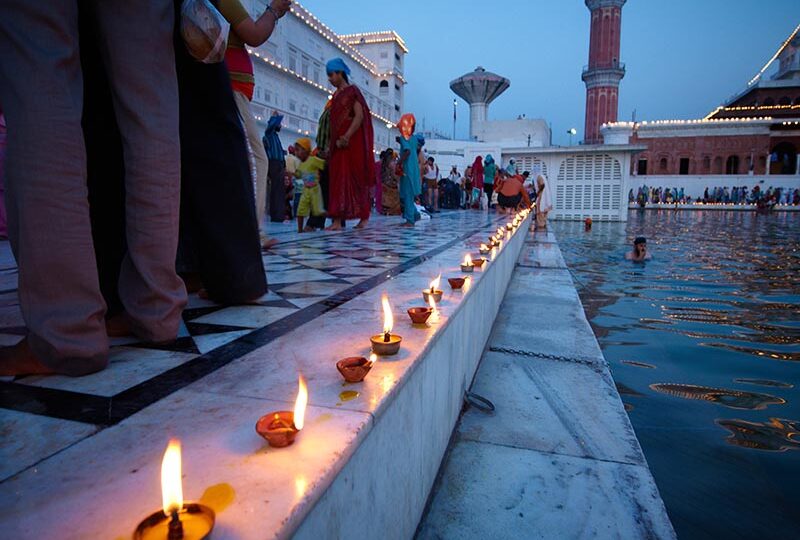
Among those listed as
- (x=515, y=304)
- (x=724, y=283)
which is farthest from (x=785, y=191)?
(x=515, y=304)

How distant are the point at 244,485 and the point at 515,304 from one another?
3128 mm

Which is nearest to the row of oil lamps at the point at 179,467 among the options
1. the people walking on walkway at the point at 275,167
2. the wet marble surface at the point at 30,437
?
the wet marble surface at the point at 30,437

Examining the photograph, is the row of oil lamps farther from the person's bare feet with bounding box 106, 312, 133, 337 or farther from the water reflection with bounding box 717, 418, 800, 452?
the water reflection with bounding box 717, 418, 800, 452

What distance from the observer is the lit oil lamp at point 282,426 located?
2.40 feet

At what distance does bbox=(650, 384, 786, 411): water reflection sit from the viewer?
1.92 meters

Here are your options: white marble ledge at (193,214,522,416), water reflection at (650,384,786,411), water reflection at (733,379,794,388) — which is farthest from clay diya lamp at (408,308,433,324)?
water reflection at (733,379,794,388)

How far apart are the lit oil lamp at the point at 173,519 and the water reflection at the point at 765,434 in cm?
171

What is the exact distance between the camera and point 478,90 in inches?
1556

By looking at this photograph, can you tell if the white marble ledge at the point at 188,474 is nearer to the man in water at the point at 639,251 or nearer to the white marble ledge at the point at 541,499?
the white marble ledge at the point at 541,499

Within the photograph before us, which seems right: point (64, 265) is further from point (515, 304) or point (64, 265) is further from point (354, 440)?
point (515, 304)

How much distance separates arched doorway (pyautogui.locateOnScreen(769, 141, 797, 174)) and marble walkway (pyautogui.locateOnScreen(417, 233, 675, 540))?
3851cm

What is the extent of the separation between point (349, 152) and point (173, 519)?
518cm

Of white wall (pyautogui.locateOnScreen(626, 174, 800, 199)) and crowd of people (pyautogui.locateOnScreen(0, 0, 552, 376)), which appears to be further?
white wall (pyautogui.locateOnScreen(626, 174, 800, 199))

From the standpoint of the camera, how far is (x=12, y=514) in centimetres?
61
